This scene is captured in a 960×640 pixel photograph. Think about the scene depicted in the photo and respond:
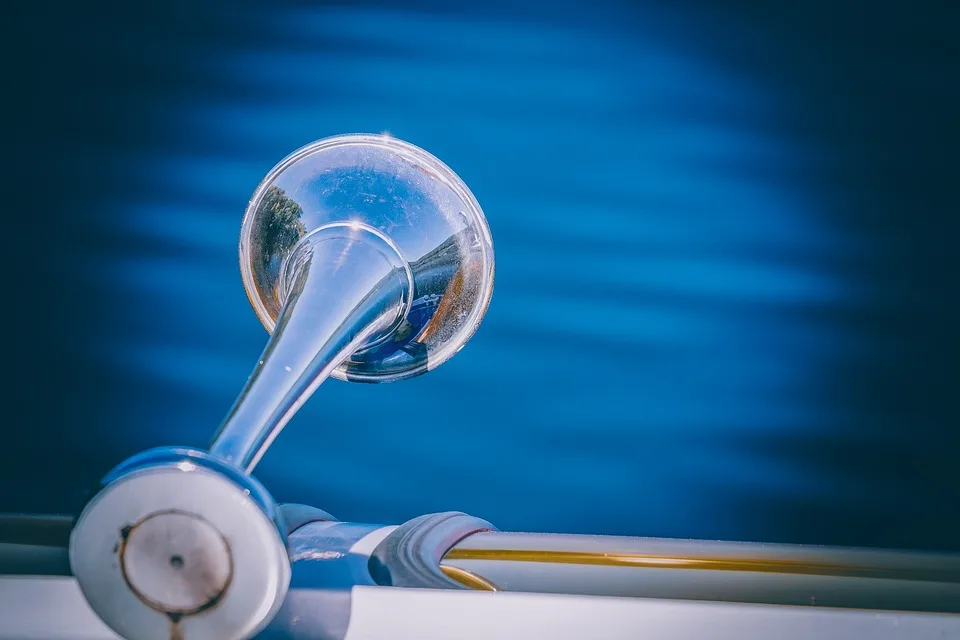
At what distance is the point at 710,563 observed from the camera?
0.34 meters

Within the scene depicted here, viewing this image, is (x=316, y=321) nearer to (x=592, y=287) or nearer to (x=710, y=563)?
(x=710, y=563)

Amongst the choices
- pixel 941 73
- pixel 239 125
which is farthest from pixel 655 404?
pixel 239 125

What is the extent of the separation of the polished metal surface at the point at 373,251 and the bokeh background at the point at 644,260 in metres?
0.23

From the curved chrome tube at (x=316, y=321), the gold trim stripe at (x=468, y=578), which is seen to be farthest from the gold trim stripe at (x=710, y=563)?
the curved chrome tube at (x=316, y=321)

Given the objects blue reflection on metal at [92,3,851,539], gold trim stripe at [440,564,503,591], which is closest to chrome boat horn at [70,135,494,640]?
gold trim stripe at [440,564,503,591]

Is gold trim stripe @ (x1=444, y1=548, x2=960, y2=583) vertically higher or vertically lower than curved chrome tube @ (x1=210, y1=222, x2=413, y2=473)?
lower

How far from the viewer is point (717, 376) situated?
783mm

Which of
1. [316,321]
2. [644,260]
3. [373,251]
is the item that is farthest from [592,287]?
[316,321]

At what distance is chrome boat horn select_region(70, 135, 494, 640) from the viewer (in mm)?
198

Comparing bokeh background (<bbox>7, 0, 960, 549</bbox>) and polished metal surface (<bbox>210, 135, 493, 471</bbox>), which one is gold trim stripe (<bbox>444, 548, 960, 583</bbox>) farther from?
bokeh background (<bbox>7, 0, 960, 549</bbox>)

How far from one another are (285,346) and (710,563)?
0.23 metres

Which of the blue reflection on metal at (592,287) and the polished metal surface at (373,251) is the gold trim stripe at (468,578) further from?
the blue reflection on metal at (592,287)

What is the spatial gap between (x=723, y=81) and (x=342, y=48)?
45 centimetres

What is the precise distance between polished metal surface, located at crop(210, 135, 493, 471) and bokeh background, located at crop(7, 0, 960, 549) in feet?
0.76
